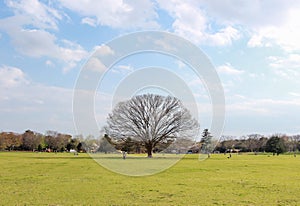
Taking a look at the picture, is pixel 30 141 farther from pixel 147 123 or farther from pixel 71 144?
pixel 147 123

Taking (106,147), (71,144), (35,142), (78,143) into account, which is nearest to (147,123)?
(106,147)

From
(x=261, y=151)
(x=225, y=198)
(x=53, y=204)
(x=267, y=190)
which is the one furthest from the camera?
(x=261, y=151)

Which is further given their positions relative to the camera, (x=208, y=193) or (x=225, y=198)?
(x=208, y=193)

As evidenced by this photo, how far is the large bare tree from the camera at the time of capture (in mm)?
63344

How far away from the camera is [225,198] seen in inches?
567

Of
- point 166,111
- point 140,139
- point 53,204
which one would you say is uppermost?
point 166,111

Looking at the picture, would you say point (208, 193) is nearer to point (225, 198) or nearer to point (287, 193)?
point (225, 198)

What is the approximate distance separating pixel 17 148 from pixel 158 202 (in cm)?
13089

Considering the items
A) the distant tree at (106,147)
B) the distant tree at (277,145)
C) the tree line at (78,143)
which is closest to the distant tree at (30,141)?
the tree line at (78,143)

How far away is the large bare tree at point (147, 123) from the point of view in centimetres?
6334

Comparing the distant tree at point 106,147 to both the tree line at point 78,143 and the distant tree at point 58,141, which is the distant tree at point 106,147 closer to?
the tree line at point 78,143

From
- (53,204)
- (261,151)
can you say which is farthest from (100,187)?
(261,151)

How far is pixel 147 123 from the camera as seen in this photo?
65938 mm

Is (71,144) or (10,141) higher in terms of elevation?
(10,141)
